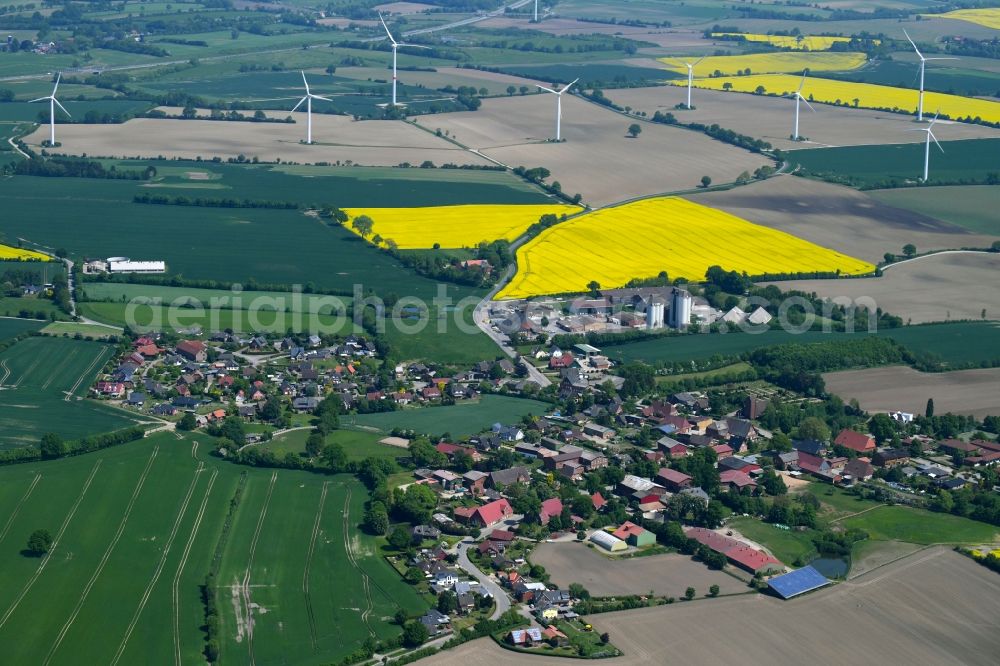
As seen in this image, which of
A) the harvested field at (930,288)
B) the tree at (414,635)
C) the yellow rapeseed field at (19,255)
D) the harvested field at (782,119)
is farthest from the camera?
the harvested field at (782,119)

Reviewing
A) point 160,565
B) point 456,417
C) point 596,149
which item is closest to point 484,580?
point 160,565

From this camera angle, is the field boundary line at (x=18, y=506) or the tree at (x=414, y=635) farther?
the field boundary line at (x=18, y=506)

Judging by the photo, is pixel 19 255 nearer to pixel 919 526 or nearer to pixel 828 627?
pixel 919 526

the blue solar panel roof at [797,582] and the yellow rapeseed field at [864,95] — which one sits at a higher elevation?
the yellow rapeseed field at [864,95]

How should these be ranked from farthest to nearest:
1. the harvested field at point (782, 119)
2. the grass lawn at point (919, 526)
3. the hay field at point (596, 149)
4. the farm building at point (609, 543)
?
the harvested field at point (782, 119), the hay field at point (596, 149), the grass lawn at point (919, 526), the farm building at point (609, 543)

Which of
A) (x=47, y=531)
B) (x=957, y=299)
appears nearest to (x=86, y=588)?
(x=47, y=531)

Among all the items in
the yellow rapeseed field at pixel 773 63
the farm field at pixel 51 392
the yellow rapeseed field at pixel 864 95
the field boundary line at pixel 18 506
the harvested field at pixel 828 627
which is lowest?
the harvested field at pixel 828 627

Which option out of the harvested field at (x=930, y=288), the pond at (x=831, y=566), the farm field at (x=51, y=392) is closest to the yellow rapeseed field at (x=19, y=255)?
the farm field at (x=51, y=392)

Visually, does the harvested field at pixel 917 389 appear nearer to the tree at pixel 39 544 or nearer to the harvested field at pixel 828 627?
the harvested field at pixel 828 627

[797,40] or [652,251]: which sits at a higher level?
[797,40]
